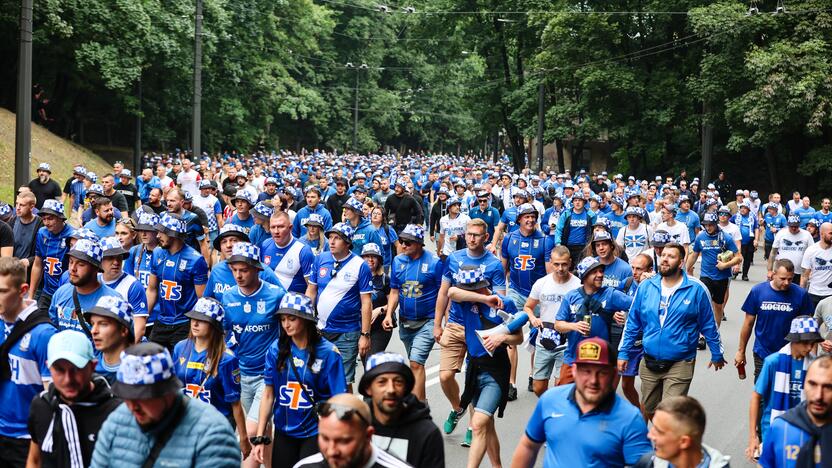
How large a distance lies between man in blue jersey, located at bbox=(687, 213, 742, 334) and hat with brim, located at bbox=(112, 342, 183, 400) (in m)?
11.7

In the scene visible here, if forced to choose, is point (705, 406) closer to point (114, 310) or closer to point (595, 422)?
point (595, 422)

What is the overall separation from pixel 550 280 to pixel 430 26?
46342 mm

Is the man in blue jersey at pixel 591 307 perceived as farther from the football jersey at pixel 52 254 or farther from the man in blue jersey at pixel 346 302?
the football jersey at pixel 52 254

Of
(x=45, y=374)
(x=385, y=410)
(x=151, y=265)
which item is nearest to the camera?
(x=385, y=410)

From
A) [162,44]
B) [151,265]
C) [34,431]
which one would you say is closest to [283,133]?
[162,44]

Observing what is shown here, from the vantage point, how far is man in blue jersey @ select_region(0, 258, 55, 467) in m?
5.84

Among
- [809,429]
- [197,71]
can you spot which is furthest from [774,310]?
[197,71]

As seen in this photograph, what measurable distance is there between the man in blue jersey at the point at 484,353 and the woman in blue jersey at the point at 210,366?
6.30 feet

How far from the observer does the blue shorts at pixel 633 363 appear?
907 cm

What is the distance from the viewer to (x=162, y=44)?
38.5m

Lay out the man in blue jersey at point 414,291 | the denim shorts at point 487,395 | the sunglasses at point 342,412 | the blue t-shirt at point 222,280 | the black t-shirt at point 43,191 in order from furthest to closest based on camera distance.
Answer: the black t-shirt at point 43,191
the man in blue jersey at point 414,291
the blue t-shirt at point 222,280
the denim shorts at point 487,395
the sunglasses at point 342,412

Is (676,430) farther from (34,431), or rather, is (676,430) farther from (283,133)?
(283,133)

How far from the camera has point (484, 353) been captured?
27.4ft

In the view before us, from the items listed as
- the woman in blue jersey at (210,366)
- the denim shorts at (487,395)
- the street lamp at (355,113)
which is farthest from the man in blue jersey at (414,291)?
the street lamp at (355,113)
